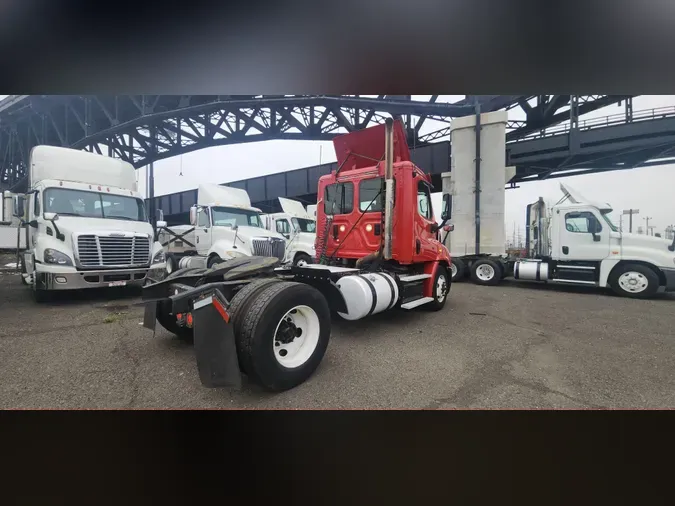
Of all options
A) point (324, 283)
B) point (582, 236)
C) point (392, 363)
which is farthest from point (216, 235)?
point (582, 236)

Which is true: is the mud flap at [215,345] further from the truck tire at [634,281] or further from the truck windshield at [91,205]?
the truck tire at [634,281]

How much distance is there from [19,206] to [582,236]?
11769 millimetres

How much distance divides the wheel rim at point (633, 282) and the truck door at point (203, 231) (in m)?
9.36

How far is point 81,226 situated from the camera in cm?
484

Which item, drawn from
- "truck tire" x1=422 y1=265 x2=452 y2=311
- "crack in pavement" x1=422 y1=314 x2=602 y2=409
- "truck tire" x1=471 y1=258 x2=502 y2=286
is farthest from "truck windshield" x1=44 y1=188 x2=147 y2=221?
"truck tire" x1=471 y1=258 x2=502 y2=286

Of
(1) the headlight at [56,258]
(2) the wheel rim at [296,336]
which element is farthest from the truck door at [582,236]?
(1) the headlight at [56,258]

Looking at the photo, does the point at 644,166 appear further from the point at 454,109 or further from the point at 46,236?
the point at 46,236

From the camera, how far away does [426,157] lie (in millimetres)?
7852

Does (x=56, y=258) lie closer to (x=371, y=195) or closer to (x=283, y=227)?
(x=371, y=195)

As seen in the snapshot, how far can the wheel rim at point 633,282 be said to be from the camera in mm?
6074

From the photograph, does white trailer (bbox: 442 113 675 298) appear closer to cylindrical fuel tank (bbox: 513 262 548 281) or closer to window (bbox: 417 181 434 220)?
cylindrical fuel tank (bbox: 513 262 548 281)

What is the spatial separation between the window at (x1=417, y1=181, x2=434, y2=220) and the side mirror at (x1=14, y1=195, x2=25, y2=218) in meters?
7.16
